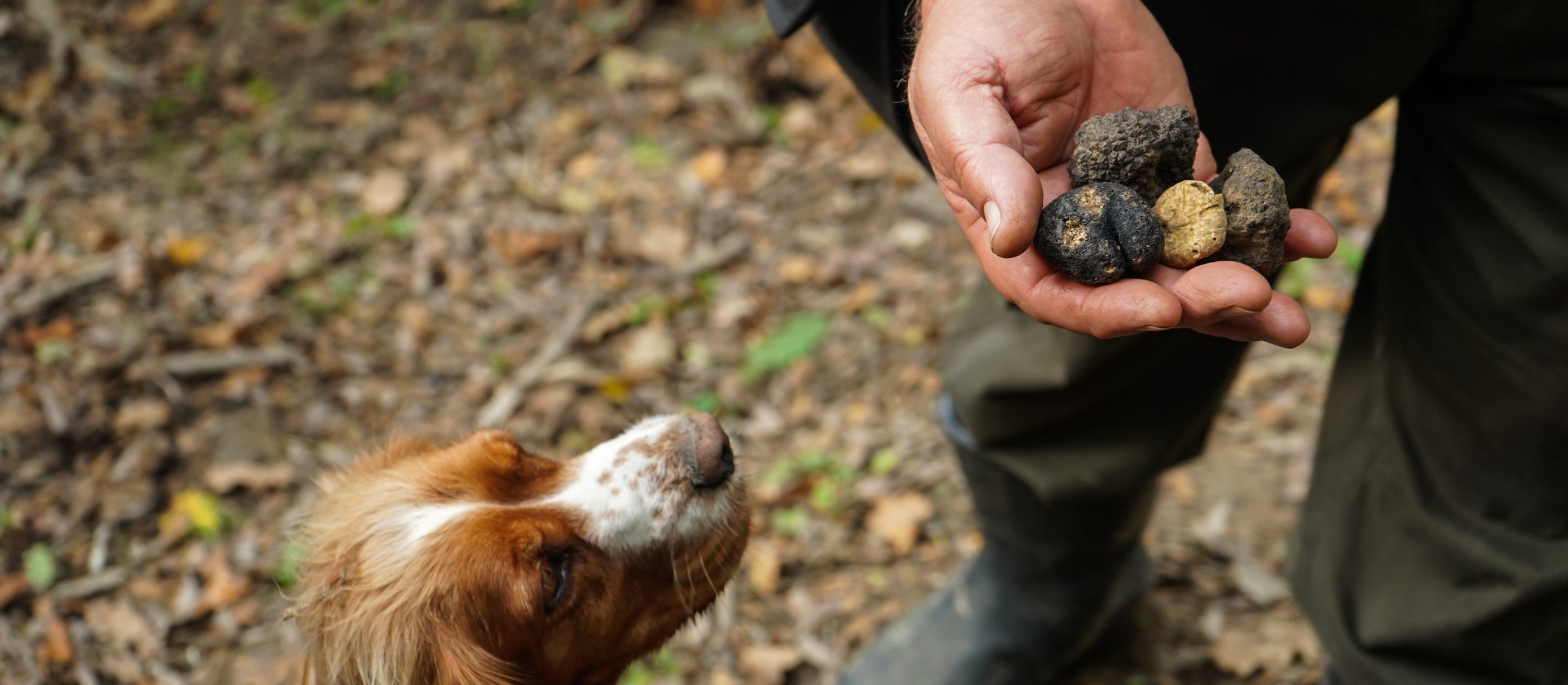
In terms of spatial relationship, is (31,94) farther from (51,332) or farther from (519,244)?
Answer: (519,244)

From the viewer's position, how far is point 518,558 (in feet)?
7.21

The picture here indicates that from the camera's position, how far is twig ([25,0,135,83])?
19.6ft

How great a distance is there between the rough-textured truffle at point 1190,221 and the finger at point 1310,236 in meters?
0.17

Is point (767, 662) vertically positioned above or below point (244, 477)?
below

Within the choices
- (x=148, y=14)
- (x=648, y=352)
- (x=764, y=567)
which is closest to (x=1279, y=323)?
(x=764, y=567)

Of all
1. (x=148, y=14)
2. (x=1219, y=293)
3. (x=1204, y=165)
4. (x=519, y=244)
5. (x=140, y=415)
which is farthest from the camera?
(x=148, y=14)

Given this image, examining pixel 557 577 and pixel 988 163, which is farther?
pixel 557 577

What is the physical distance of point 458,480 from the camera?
242cm

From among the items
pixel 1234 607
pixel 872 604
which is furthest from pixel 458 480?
pixel 1234 607

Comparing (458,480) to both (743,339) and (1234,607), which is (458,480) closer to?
(743,339)

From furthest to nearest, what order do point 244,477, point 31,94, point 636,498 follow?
1. point 31,94
2. point 244,477
3. point 636,498

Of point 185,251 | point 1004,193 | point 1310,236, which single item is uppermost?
point 1004,193

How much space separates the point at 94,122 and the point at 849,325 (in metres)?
4.58

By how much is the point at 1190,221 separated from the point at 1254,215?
4.7 inches
